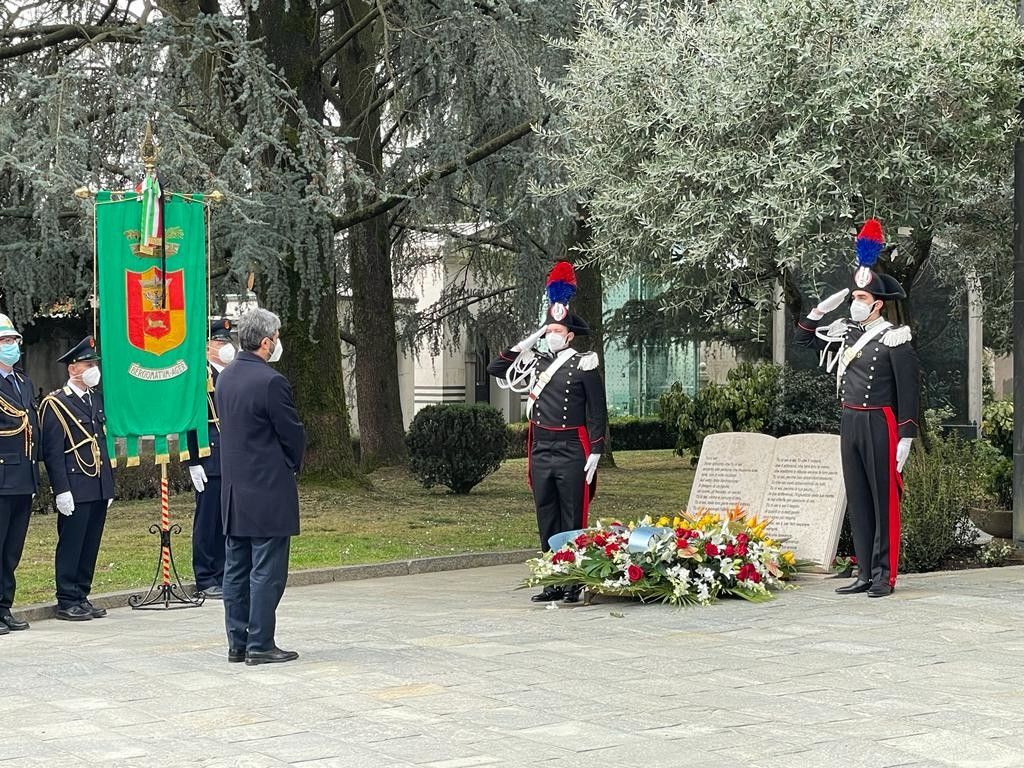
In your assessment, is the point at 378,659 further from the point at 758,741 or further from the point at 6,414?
the point at 6,414

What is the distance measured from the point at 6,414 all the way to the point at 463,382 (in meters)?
39.7

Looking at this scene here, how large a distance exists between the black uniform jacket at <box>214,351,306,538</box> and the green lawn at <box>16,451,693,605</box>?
3.46m

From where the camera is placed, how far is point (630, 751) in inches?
247

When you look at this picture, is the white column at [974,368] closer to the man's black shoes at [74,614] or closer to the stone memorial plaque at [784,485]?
the stone memorial plaque at [784,485]

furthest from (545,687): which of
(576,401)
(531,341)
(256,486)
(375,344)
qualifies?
(375,344)

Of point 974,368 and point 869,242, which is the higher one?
point 869,242

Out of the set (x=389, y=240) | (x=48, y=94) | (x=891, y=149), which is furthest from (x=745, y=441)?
(x=389, y=240)

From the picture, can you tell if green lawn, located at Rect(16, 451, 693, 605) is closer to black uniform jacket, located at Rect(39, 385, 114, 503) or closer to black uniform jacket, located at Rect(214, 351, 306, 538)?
black uniform jacket, located at Rect(39, 385, 114, 503)

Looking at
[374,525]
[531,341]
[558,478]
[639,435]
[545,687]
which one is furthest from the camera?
[639,435]

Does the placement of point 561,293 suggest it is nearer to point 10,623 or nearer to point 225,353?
point 225,353

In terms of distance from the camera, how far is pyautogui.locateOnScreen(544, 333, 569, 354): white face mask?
11.1 m

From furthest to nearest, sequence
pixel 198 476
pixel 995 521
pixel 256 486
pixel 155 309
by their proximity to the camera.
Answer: pixel 995 521 < pixel 198 476 < pixel 155 309 < pixel 256 486

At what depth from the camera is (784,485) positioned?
1192 cm

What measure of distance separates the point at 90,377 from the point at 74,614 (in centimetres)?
167
